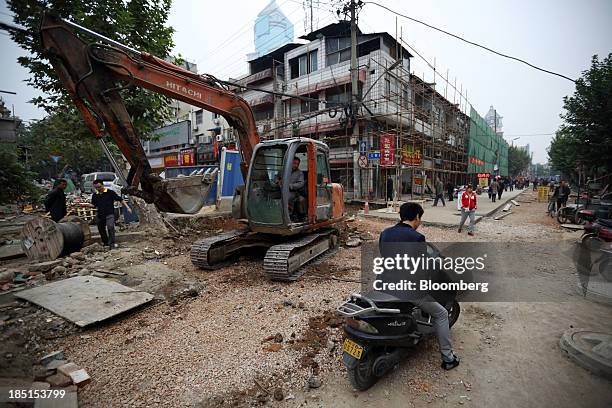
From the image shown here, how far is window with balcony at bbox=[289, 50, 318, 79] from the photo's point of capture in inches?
875

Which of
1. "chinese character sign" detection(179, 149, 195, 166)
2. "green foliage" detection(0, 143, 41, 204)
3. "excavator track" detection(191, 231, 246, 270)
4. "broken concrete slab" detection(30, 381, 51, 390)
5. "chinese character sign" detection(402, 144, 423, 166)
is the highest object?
"chinese character sign" detection(179, 149, 195, 166)

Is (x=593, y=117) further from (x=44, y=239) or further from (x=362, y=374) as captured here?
(x=44, y=239)

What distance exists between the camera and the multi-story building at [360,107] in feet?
59.7

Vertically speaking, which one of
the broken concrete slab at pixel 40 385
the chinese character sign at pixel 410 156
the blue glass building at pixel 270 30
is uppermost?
the blue glass building at pixel 270 30

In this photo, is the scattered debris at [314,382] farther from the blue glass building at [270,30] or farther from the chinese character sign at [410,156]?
the blue glass building at [270,30]

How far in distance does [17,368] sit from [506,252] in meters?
9.43

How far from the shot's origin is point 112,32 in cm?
790

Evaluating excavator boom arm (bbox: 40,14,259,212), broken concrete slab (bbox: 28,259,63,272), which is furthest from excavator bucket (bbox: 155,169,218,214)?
broken concrete slab (bbox: 28,259,63,272)

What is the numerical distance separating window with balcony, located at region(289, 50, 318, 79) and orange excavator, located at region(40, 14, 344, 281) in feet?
59.4

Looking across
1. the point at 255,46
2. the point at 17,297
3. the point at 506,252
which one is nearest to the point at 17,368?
the point at 17,297

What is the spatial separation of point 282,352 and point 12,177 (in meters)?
11.0

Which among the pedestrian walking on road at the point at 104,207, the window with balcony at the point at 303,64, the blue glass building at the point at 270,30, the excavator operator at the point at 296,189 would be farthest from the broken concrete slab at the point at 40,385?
the blue glass building at the point at 270,30

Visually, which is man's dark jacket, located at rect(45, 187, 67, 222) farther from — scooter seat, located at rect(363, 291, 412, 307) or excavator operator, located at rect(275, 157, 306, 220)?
scooter seat, located at rect(363, 291, 412, 307)

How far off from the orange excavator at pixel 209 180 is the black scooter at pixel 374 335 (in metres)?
2.43
